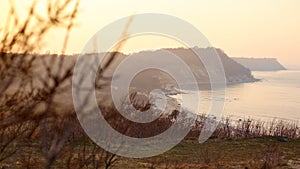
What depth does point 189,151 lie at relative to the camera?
14.1m

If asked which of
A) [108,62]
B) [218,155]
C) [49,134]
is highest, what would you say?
[108,62]

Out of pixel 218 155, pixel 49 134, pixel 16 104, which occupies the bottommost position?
pixel 218 155

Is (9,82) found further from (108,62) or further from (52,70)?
(108,62)

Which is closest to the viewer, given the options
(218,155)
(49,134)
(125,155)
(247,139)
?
(49,134)

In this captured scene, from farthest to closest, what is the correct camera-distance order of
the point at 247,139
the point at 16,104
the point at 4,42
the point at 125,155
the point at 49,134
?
the point at 247,139, the point at 125,155, the point at 49,134, the point at 16,104, the point at 4,42

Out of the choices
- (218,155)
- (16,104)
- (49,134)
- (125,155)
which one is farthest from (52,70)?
(218,155)

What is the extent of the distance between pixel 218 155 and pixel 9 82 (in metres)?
11.3

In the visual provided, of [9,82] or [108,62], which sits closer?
[108,62]

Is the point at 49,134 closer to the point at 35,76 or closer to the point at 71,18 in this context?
the point at 35,76

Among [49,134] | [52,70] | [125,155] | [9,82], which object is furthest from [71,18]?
[125,155]

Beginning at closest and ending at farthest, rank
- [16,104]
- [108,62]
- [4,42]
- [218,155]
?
1. [108,62]
2. [4,42]
3. [16,104]
4. [218,155]

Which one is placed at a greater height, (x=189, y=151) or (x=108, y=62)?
(x=108, y=62)

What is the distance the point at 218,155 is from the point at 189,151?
1.11 metres

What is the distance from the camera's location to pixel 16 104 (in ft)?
9.48
